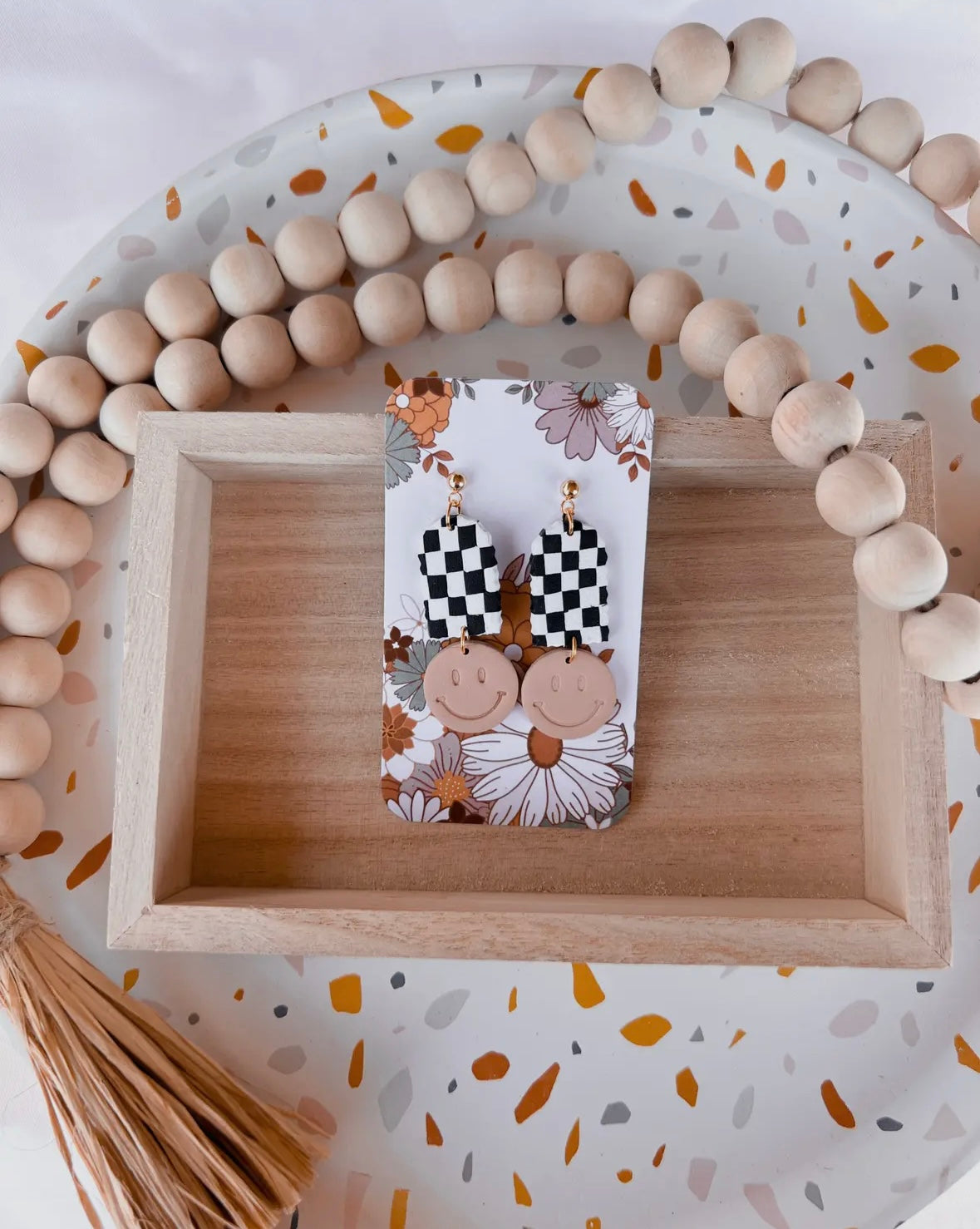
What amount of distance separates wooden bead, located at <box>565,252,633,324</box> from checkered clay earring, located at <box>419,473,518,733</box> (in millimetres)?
Result: 161

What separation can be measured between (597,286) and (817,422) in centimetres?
19

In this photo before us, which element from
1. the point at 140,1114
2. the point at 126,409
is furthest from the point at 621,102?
the point at 140,1114

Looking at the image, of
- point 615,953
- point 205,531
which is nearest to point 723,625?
point 615,953

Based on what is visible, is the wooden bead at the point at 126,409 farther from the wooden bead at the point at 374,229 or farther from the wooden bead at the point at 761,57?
the wooden bead at the point at 761,57

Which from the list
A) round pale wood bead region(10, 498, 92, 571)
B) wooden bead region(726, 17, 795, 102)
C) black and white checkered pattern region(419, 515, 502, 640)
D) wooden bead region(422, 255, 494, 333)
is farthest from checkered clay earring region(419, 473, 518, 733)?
wooden bead region(726, 17, 795, 102)

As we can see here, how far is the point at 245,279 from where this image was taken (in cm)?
65

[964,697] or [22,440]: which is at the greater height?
[22,440]

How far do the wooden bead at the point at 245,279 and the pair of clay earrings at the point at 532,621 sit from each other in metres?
0.19

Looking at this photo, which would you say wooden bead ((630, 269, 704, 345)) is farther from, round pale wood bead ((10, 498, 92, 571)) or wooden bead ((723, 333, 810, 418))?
round pale wood bead ((10, 498, 92, 571))

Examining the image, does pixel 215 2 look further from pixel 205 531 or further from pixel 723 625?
pixel 723 625

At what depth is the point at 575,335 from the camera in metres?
0.68

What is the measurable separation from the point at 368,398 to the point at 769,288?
28 cm

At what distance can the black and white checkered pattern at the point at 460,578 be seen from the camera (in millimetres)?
577

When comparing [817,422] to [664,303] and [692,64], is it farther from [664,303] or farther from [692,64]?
[692,64]
